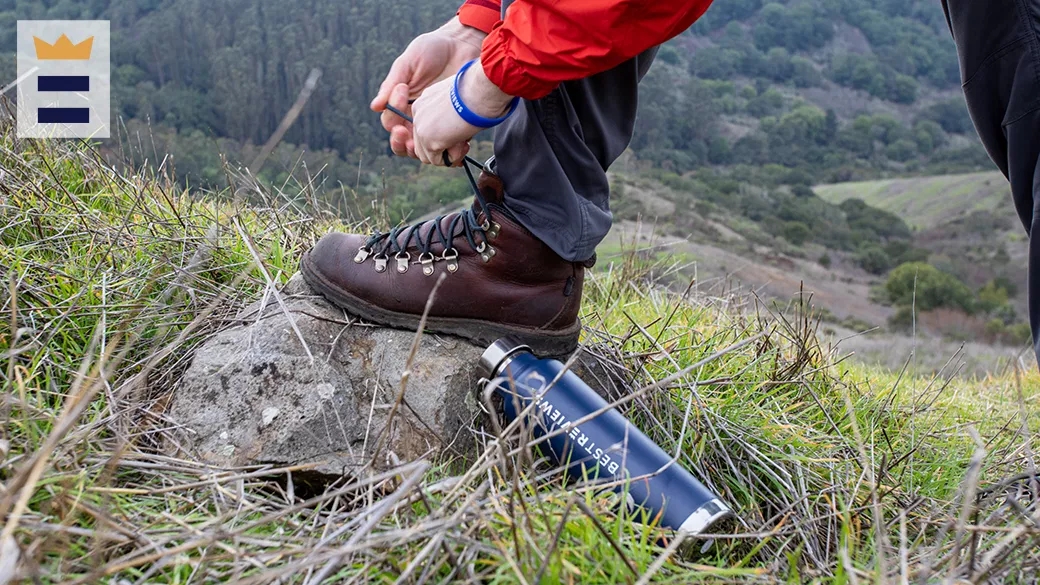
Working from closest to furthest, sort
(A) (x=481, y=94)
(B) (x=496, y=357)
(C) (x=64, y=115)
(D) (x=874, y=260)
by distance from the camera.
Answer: (A) (x=481, y=94) < (B) (x=496, y=357) < (C) (x=64, y=115) < (D) (x=874, y=260)

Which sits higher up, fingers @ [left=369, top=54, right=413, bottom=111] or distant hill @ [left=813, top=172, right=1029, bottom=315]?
fingers @ [left=369, top=54, right=413, bottom=111]

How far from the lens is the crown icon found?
3939 mm

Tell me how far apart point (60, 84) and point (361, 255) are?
2835 mm

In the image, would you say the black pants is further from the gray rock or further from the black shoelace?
the gray rock

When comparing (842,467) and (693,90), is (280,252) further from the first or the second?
(693,90)

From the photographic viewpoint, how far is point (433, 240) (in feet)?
5.88

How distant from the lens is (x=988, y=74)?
67.3 inches

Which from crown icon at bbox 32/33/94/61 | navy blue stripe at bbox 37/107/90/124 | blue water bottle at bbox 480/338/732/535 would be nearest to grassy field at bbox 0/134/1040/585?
blue water bottle at bbox 480/338/732/535

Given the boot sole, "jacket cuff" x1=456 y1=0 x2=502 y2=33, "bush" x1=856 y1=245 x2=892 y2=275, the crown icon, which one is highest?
"jacket cuff" x1=456 y1=0 x2=502 y2=33

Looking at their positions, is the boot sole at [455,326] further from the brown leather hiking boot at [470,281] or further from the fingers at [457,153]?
the fingers at [457,153]

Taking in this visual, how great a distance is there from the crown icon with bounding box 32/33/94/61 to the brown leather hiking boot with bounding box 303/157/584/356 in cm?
318

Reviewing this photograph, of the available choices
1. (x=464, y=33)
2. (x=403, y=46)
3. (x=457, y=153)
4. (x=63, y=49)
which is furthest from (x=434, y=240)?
(x=403, y=46)

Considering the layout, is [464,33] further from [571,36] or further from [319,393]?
[319,393]

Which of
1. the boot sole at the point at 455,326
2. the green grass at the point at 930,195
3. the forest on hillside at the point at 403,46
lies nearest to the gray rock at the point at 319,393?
Result: the boot sole at the point at 455,326
